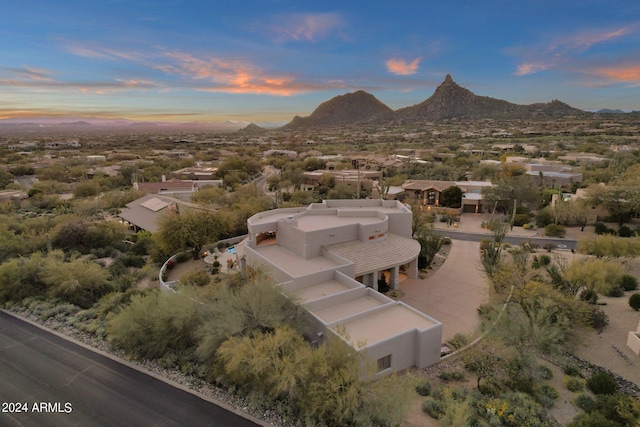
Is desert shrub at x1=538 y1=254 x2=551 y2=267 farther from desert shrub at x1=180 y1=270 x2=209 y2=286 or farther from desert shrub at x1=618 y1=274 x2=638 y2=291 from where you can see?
desert shrub at x1=180 y1=270 x2=209 y2=286

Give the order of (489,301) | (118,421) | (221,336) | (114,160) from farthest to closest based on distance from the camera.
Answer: (114,160), (489,301), (221,336), (118,421)

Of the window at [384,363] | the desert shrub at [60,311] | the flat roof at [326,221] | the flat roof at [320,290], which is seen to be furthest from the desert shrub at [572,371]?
the desert shrub at [60,311]

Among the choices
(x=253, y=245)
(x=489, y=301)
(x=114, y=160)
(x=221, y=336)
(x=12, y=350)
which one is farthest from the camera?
(x=114, y=160)

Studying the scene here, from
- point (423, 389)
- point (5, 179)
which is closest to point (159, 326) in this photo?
point (423, 389)

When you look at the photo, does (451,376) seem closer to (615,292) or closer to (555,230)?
(615,292)

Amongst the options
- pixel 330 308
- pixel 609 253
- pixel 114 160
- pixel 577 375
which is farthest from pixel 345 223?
pixel 114 160

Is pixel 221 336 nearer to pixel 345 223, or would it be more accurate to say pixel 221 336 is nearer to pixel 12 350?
pixel 12 350

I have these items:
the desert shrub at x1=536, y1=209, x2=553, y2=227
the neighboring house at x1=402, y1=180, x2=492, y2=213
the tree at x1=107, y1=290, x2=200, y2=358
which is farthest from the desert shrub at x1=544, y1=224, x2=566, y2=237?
the tree at x1=107, y1=290, x2=200, y2=358

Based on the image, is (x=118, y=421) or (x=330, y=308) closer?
(x=118, y=421)
